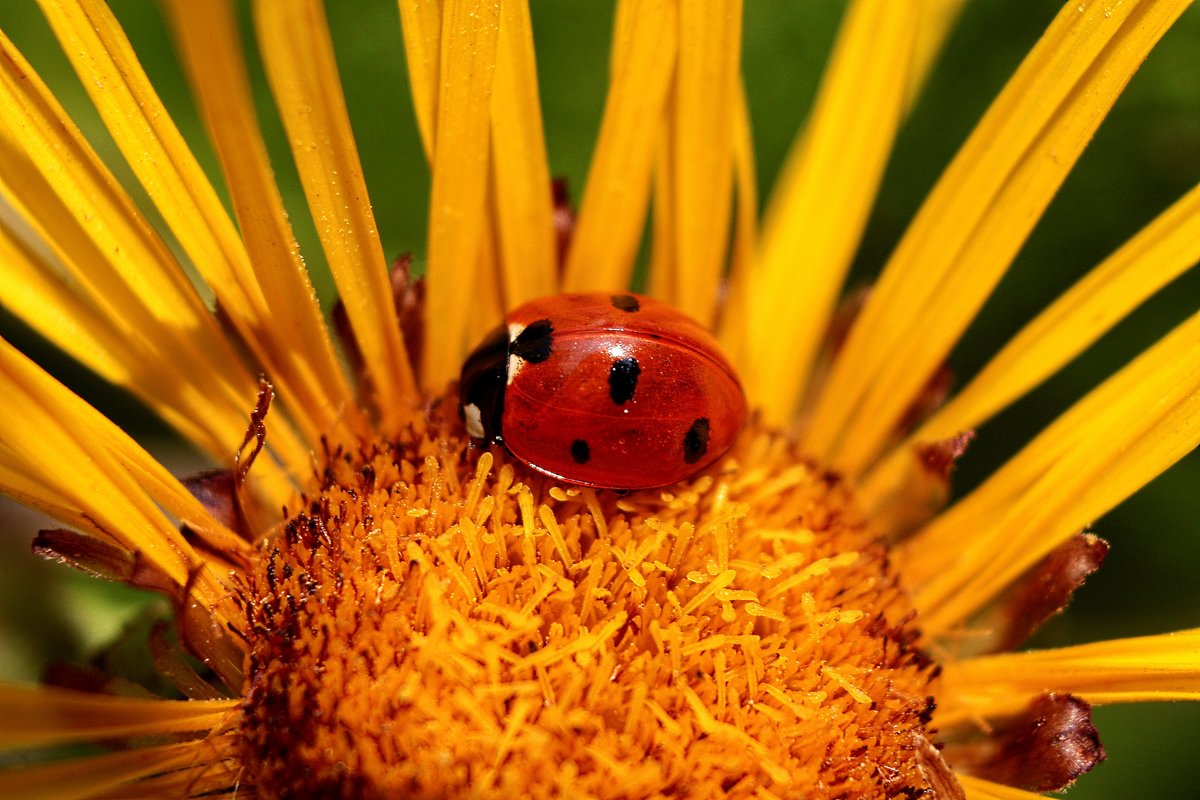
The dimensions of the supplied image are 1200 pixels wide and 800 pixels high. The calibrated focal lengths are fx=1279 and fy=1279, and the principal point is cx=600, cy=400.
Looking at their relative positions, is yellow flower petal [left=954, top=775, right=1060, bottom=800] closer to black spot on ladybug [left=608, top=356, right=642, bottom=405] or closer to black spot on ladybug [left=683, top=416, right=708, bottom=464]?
black spot on ladybug [left=683, top=416, right=708, bottom=464]

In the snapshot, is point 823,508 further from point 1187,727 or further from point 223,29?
point 223,29

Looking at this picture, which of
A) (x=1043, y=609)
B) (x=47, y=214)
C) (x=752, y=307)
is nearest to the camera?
(x=47, y=214)

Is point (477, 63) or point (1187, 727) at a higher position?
point (477, 63)

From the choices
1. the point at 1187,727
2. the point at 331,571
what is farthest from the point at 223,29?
the point at 1187,727

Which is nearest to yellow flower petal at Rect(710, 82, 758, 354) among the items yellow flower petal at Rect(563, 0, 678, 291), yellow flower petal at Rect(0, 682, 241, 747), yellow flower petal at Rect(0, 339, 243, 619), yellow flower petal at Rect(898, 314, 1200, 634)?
yellow flower petal at Rect(563, 0, 678, 291)

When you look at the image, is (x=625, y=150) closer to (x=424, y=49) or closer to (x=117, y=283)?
(x=424, y=49)

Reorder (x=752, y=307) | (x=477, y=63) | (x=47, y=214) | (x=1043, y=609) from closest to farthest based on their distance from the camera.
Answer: (x=47, y=214), (x=477, y=63), (x=1043, y=609), (x=752, y=307)
